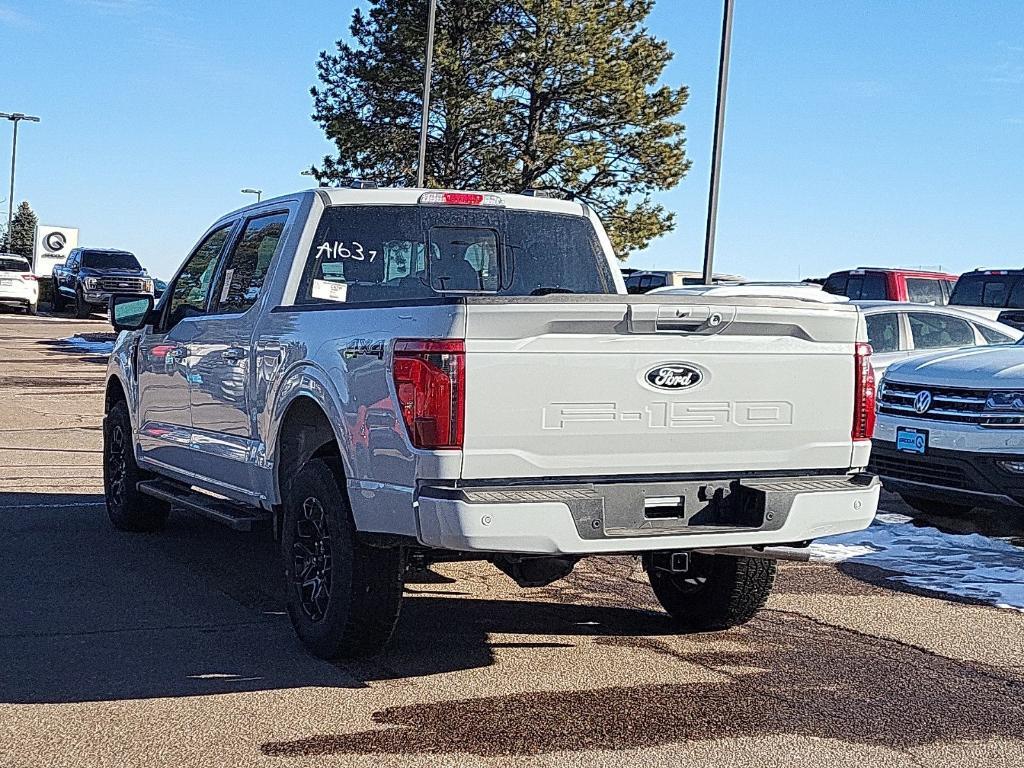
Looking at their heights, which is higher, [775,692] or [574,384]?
[574,384]

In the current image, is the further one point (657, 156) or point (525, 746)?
point (657, 156)

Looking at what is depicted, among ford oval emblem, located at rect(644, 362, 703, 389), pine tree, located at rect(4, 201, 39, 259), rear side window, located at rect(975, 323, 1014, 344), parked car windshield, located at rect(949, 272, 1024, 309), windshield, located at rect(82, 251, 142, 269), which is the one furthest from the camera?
pine tree, located at rect(4, 201, 39, 259)

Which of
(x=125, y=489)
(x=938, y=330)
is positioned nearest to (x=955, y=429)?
(x=938, y=330)

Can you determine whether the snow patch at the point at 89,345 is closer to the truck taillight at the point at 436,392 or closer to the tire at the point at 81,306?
the tire at the point at 81,306

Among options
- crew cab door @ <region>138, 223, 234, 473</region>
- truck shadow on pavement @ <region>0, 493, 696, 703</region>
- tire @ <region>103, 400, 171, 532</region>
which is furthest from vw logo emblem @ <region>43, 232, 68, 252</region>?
crew cab door @ <region>138, 223, 234, 473</region>

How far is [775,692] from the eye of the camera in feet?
17.5

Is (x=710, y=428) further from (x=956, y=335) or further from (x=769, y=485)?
(x=956, y=335)

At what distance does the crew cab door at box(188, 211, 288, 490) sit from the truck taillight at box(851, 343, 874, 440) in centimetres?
285

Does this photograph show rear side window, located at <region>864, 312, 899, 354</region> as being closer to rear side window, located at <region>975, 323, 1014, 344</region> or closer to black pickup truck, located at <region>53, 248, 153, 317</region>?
rear side window, located at <region>975, 323, 1014, 344</region>

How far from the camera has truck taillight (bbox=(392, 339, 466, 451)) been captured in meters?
Result: 4.84

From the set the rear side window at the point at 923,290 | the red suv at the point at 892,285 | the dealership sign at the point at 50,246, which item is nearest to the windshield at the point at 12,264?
the dealership sign at the point at 50,246

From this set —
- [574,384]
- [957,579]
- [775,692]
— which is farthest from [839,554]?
[574,384]

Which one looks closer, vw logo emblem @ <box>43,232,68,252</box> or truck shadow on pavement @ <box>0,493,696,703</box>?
truck shadow on pavement @ <box>0,493,696,703</box>

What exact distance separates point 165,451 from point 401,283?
84.9 inches
